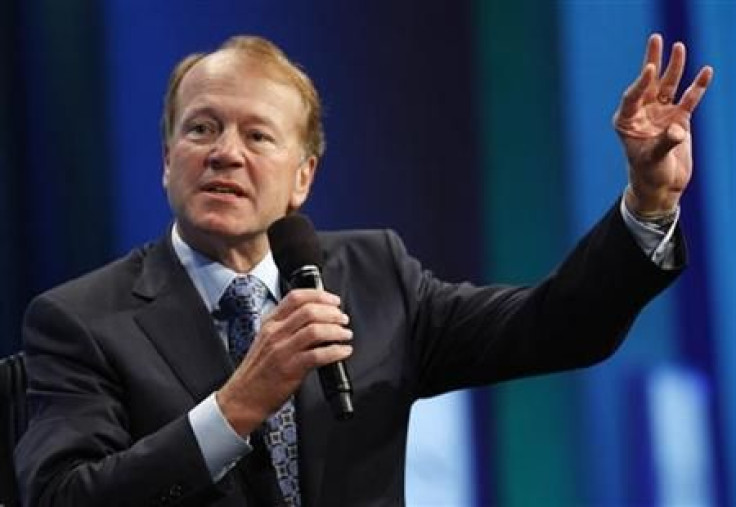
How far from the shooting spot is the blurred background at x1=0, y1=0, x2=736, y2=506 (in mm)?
2471

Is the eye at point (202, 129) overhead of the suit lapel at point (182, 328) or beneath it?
overhead

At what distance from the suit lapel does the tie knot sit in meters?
0.04

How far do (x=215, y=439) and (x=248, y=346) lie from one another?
23cm

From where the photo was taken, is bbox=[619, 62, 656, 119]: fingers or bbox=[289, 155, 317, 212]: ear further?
bbox=[289, 155, 317, 212]: ear

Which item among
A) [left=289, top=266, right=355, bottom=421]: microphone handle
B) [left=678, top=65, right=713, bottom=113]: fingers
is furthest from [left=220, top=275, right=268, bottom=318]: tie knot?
[left=678, top=65, right=713, bottom=113]: fingers

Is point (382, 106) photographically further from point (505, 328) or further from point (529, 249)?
point (505, 328)

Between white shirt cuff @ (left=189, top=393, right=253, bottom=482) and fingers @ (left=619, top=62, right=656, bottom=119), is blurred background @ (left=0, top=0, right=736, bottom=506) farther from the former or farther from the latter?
white shirt cuff @ (left=189, top=393, right=253, bottom=482)

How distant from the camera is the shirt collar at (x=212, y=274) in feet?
5.86

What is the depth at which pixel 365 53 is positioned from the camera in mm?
2729

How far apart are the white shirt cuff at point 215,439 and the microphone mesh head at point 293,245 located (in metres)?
0.18

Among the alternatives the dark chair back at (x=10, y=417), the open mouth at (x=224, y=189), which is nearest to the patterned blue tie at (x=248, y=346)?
the open mouth at (x=224, y=189)

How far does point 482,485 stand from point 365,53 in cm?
91

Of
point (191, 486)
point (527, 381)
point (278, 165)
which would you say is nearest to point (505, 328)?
point (278, 165)

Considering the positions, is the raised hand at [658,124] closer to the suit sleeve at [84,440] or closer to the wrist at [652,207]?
the wrist at [652,207]
